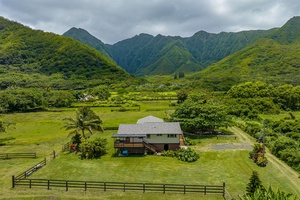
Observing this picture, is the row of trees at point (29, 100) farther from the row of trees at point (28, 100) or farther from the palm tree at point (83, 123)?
the palm tree at point (83, 123)

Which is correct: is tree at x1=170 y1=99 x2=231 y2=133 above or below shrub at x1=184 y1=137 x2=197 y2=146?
above

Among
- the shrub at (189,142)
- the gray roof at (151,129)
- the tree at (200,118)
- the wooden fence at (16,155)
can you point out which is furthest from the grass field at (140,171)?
the tree at (200,118)

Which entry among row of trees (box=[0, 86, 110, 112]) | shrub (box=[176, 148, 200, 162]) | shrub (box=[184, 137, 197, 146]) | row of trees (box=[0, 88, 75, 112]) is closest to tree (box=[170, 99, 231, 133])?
shrub (box=[184, 137, 197, 146])

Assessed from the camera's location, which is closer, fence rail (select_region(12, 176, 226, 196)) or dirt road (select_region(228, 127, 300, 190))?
fence rail (select_region(12, 176, 226, 196))

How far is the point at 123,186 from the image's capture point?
25203mm

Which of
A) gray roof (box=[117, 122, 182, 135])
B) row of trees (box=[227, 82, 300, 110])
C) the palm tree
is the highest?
row of trees (box=[227, 82, 300, 110])

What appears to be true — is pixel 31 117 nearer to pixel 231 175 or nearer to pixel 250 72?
pixel 231 175

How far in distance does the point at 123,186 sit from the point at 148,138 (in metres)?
13.8

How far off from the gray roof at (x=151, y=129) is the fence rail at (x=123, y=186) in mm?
12995

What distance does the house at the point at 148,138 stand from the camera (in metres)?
36.9

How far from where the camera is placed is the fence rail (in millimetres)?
24453

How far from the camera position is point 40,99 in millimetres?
90750

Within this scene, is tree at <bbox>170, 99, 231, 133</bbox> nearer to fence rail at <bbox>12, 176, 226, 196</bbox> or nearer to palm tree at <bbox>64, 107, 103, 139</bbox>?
palm tree at <bbox>64, 107, 103, 139</bbox>

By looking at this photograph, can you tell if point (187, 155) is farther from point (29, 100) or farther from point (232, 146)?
point (29, 100)
